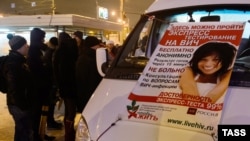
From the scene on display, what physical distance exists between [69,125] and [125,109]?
3.13m

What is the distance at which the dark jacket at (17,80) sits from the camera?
451cm

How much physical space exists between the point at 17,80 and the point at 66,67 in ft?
4.01

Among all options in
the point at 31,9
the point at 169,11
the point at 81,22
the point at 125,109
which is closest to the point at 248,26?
the point at 169,11

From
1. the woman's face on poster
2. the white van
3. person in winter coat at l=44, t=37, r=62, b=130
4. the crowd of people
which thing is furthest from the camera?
person in winter coat at l=44, t=37, r=62, b=130

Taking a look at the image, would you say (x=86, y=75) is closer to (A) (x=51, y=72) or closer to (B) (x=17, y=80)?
(B) (x=17, y=80)

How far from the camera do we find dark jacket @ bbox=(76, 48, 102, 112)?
209 inches

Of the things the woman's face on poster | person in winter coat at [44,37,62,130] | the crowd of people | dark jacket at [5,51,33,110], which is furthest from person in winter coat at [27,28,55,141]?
the woman's face on poster

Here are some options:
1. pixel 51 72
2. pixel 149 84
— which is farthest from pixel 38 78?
pixel 149 84

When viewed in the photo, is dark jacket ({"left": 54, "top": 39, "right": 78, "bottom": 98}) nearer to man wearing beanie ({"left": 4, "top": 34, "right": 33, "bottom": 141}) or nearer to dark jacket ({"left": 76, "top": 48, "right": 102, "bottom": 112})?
dark jacket ({"left": 76, "top": 48, "right": 102, "bottom": 112})

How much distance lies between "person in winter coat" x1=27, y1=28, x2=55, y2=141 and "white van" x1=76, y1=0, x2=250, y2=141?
226cm

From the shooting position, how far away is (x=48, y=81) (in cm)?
604

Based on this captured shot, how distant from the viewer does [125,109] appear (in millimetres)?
2639

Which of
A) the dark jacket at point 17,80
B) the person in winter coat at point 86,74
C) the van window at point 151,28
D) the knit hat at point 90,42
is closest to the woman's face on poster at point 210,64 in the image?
the van window at point 151,28

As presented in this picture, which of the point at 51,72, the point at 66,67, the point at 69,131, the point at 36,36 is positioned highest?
the point at 36,36
